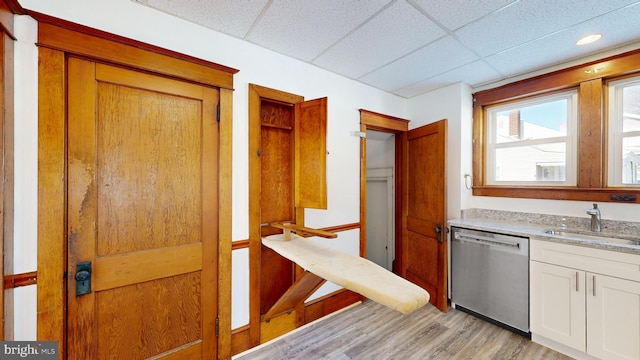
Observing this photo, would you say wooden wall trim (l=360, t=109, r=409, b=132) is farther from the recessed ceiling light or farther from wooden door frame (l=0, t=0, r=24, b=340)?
wooden door frame (l=0, t=0, r=24, b=340)

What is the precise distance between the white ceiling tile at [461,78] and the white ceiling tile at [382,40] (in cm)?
74

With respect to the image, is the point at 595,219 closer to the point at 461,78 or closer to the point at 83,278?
the point at 461,78

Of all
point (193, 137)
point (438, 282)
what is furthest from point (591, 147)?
point (193, 137)

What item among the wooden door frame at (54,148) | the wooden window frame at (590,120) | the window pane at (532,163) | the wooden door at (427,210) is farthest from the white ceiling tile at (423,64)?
the wooden door frame at (54,148)

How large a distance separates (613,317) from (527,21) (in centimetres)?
223

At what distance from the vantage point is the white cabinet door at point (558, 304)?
1.91m

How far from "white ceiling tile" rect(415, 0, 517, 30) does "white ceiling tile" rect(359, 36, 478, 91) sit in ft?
0.79

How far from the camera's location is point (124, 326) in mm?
1571

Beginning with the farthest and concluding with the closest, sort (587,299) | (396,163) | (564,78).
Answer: (396,163), (564,78), (587,299)

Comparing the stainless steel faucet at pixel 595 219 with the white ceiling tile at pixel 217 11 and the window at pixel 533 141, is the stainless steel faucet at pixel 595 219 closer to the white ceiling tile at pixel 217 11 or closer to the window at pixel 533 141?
the window at pixel 533 141

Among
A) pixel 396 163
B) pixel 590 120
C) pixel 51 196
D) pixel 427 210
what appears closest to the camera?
pixel 51 196

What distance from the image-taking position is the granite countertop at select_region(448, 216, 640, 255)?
178 cm

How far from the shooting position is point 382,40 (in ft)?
6.53

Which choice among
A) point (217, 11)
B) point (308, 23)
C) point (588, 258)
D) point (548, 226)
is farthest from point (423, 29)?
point (548, 226)
